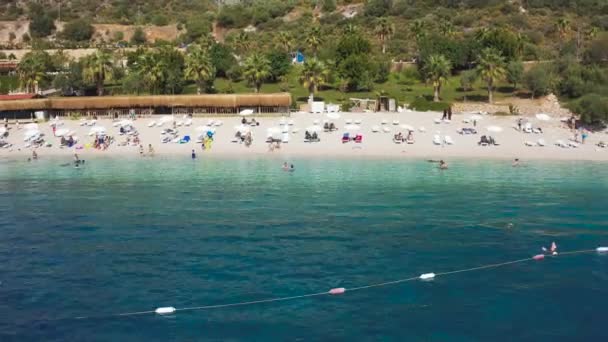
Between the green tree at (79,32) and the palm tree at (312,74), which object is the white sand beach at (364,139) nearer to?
the palm tree at (312,74)

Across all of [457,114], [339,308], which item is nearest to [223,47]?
[457,114]

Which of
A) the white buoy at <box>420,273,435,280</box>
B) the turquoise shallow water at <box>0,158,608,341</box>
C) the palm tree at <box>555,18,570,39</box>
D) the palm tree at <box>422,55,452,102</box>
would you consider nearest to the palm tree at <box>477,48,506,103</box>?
the palm tree at <box>422,55,452,102</box>

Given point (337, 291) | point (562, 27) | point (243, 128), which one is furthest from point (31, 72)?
point (562, 27)

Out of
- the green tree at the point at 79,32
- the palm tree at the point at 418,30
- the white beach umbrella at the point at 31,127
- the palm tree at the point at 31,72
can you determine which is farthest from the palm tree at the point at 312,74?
the green tree at the point at 79,32

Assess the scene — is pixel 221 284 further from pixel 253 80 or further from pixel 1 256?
pixel 253 80

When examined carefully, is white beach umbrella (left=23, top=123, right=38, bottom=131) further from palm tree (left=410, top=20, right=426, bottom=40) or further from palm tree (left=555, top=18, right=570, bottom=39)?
palm tree (left=555, top=18, right=570, bottom=39)

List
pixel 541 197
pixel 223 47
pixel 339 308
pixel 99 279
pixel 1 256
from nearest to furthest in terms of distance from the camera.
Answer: pixel 339 308 → pixel 99 279 → pixel 1 256 → pixel 541 197 → pixel 223 47

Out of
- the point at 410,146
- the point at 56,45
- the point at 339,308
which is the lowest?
the point at 339,308
